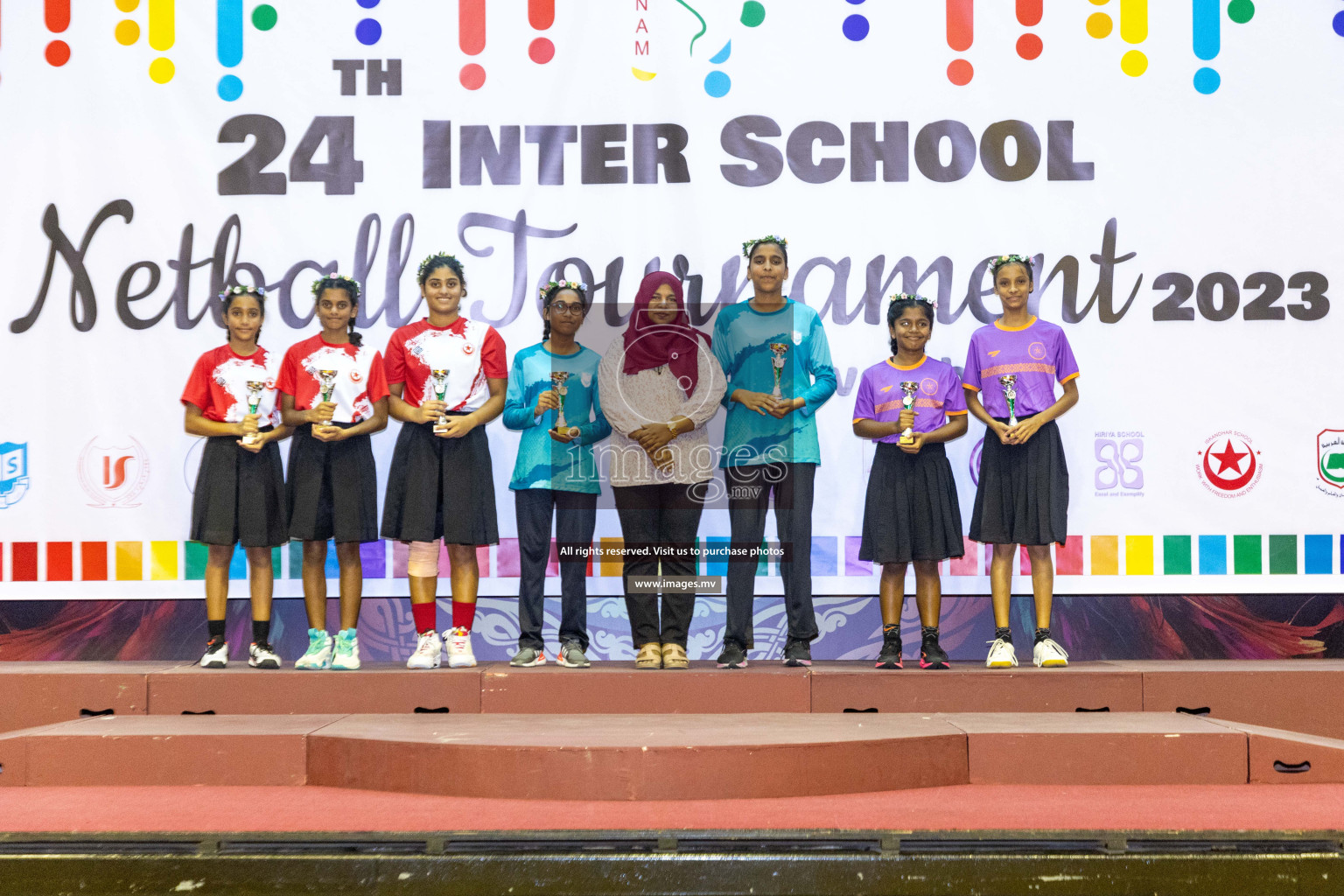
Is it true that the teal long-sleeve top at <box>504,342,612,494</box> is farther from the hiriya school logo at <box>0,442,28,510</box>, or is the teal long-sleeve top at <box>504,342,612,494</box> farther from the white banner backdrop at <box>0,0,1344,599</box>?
the hiriya school logo at <box>0,442,28,510</box>

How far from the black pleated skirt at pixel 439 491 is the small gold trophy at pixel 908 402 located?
154cm

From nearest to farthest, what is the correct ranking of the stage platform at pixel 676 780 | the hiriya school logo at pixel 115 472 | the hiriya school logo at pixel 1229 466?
the stage platform at pixel 676 780 → the hiriya school logo at pixel 1229 466 → the hiriya school logo at pixel 115 472

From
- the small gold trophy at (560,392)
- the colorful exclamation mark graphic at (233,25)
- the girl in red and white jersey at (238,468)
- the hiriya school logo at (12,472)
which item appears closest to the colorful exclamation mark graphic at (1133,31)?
the small gold trophy at (560,392)

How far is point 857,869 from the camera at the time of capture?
2.65 metres

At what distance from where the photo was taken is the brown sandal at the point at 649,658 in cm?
Result: 425

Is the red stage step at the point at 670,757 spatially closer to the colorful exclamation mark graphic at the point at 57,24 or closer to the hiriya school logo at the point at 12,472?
the hiriya school logo at the point at 12,472

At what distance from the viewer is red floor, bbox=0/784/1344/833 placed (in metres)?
2.75

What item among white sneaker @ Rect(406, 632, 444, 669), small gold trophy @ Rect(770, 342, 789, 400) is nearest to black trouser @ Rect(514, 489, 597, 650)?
white sneaker @ Rect(406, 632, 444, 669)

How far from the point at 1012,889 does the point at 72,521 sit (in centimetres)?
401

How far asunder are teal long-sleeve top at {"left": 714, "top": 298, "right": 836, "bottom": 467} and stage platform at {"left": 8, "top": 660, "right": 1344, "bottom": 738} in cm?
80

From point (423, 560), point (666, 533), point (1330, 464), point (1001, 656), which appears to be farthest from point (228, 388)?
point (1330, 464)

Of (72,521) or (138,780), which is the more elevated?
(72,521)

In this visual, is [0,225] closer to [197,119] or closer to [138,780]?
[197,119]

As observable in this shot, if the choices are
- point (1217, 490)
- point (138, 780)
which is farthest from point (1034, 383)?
point (138, 780)
